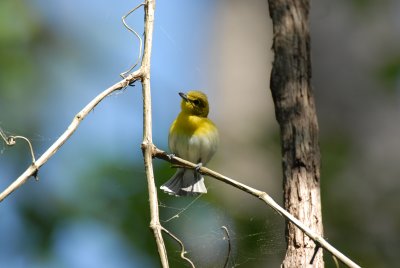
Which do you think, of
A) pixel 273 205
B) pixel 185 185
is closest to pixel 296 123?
pixel 273 205

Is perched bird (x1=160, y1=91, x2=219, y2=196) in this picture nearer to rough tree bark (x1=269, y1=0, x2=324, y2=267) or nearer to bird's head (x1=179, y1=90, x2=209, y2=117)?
bird's head (x1=179, y1=90, x2=209, y2=117)

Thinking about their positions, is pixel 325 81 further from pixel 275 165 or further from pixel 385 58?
pixel 275 165

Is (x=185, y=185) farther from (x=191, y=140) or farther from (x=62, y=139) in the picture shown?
(x=62, y=139)

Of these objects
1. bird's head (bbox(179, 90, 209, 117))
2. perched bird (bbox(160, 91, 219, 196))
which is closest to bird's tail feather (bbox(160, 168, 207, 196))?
perched bird (bbox(160, 91, 219, 196))

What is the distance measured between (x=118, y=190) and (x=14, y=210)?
4.08ft

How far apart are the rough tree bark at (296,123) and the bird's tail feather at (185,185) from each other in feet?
2.81

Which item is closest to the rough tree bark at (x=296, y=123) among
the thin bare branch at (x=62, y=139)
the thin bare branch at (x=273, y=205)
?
the thin bare branch at (x=273, y=205)

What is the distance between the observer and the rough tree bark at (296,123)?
269 centimetres

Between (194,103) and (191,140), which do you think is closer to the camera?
(191,140)

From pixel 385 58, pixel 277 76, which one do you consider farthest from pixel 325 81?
pixel 277 76

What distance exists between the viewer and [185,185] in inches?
148

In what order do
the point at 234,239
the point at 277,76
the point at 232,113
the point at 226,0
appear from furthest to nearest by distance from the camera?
the point at 226,0 → the point at 232,113 → the point at 234,239 → the point at 277,76

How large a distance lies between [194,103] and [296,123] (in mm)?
1231

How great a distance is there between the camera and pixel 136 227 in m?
4.62
